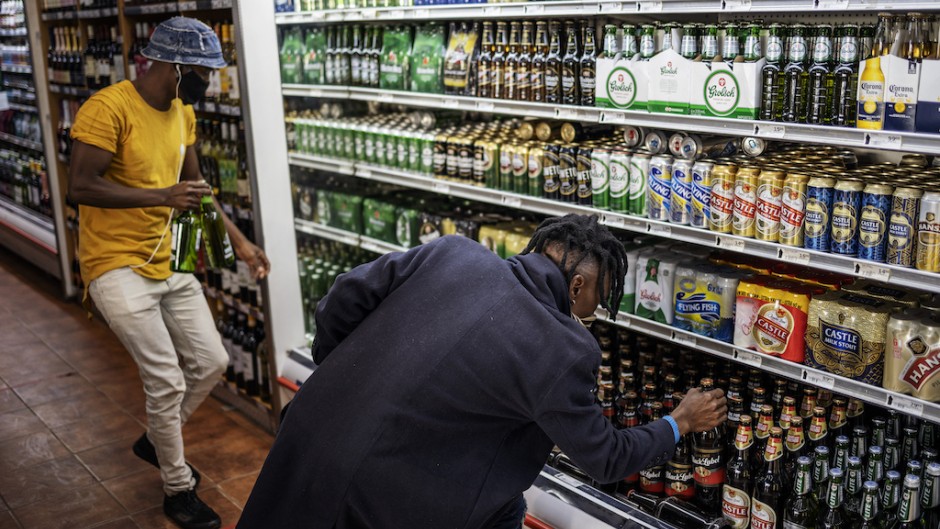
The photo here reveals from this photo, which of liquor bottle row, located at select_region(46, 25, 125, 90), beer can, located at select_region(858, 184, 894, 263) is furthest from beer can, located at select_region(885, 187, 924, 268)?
liquor bottle row, located at select_region(46, 25, 125, 90)

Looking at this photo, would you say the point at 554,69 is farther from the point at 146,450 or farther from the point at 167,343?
the point at 146,450

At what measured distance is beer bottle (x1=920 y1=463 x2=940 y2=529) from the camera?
2516 mm

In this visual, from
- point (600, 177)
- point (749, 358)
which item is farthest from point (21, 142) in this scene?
point (749, 358)

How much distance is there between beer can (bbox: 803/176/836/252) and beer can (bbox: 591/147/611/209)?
30.7 inches

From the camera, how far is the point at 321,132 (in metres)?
4.52

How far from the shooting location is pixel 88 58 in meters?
6.14

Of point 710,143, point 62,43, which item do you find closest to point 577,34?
point 710,143

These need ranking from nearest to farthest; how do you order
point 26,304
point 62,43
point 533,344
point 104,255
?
point 533,344 < point 104,255 < point 62,43 < point 26,304

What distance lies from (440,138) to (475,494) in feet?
7.16

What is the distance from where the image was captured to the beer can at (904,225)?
2.47 m

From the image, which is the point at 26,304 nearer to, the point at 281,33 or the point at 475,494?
the point at 281,33

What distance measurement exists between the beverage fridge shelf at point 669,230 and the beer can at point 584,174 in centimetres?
5

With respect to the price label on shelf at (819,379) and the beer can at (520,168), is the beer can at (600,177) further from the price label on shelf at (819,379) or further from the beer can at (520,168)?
the price label on shelf at (819,379)

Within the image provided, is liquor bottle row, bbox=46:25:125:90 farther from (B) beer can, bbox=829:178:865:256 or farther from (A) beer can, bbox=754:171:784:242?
(B) beer can, bbox=829:178:865:256
